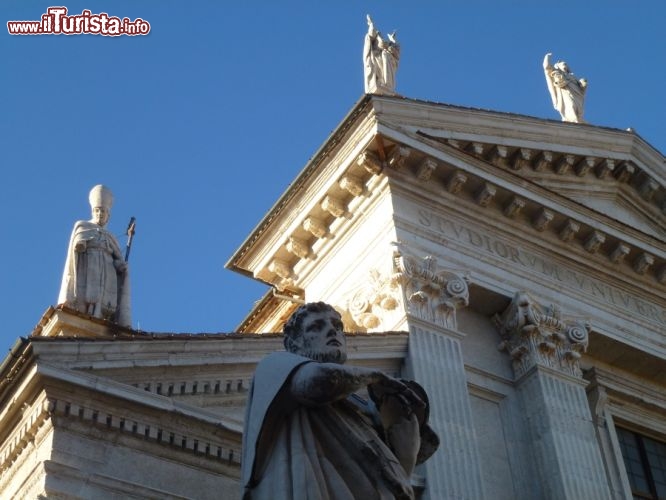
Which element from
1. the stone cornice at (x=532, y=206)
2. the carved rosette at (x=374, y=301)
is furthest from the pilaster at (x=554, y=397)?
the carved rosette at (x=374, y=301)

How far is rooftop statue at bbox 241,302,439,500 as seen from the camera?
5.99 meters

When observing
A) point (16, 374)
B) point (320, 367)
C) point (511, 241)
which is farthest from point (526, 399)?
point (320, 367)

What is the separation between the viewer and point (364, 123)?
17.6m

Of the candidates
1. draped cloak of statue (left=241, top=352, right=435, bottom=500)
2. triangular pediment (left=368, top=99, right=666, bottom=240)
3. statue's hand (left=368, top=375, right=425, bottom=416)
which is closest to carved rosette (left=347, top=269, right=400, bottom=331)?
triangular pediment (left=368, top=99, right=666, bottom=240)

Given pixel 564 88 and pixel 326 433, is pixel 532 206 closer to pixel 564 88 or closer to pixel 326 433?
pixel 564 88

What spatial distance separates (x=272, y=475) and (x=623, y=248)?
1468 cm

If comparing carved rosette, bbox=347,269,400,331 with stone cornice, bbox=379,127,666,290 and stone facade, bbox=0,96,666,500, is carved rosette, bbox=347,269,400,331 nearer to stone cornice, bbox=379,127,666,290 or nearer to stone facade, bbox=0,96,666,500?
stone facade, bbox=0,96,666,500

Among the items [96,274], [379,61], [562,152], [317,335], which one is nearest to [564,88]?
[562,152]

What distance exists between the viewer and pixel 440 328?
652 inches

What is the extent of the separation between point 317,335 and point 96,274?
9.55m

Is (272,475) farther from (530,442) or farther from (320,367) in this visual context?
(530,442)

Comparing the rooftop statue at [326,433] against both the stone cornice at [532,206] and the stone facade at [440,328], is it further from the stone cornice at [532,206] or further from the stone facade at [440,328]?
the stone cornice at [532,206]

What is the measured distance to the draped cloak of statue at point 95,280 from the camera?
1541 centimetres

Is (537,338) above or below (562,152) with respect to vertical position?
below
